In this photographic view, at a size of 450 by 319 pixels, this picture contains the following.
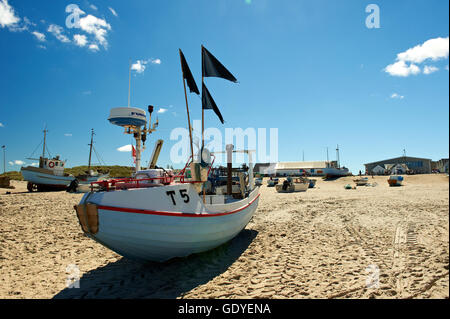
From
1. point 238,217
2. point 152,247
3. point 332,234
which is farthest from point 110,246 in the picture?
point 332,234

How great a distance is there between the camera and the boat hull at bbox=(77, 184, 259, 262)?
4969 mm

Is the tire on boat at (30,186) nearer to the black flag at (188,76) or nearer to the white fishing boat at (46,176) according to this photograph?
the white fishing boat at (46,176)

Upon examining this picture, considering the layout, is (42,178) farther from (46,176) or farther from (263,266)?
(263,266)

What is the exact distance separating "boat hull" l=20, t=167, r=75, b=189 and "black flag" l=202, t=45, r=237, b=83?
34.5 m

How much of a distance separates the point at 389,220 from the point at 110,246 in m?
11.9

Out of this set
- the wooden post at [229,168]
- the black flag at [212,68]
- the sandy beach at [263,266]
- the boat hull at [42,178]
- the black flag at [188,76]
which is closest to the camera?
the sandy beach at [263,266]

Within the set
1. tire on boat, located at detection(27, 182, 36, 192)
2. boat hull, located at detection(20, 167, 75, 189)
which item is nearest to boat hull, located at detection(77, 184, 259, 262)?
boat hull, located at detection(20, 167, 75, 189)

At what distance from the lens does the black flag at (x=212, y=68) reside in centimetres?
790

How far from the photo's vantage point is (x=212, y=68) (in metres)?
8.00

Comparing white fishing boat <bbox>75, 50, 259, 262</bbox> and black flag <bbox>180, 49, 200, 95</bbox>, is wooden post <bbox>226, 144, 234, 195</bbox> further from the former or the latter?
white fishing boat <bbox>75, 50, 259, 262</bbox>

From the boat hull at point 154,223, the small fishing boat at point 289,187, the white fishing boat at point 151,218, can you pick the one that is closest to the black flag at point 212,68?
the white fishing boat at point 151,218

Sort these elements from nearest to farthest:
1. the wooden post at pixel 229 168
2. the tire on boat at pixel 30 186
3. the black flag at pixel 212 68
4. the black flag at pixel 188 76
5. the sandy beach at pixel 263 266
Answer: the sandy beach at pixel 263 266 → the black flag at pixel 188 76 → the black flag at pixel 212 68 → the wooden post at pixel 229 168 → the tire on boat at pixel 30 186

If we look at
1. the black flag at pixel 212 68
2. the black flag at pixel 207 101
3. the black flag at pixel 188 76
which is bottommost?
the black flag at pixel 207 101

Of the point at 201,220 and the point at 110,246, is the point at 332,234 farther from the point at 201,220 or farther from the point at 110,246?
the point at 110,246
